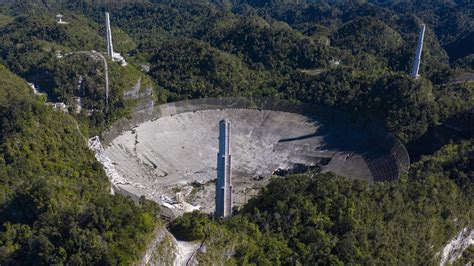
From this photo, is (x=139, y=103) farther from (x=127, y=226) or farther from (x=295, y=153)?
(x=127, y=226)

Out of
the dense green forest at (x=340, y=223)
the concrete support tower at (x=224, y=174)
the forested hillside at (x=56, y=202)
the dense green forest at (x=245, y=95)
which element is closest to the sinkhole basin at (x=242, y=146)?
the dense green forest at (x=245, y=95)

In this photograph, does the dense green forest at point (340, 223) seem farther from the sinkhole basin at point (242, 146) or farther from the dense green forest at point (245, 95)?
the sinkhole basin at point (242, 146)

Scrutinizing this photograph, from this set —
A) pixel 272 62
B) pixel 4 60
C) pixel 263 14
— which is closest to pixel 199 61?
pixel 272 62

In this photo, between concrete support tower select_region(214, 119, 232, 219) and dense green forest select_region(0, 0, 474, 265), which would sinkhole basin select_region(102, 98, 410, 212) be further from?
concrete support tower select_region(214, 119, 232, 219)

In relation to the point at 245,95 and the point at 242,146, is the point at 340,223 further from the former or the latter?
the point at 245,95

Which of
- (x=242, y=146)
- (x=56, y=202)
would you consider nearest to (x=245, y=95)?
(x=242, y=146)
